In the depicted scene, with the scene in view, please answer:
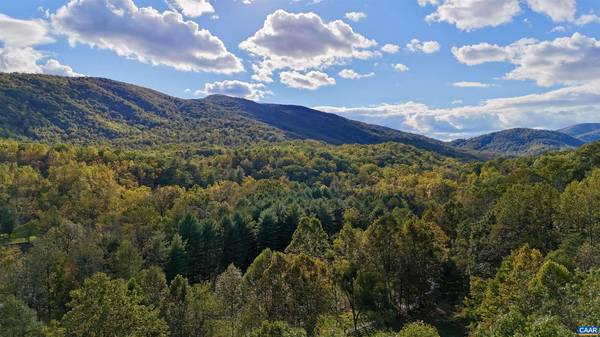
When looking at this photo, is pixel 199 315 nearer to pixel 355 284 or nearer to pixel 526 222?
pixel 355 284

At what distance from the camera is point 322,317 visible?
143 ft

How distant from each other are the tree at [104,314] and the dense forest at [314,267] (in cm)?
10

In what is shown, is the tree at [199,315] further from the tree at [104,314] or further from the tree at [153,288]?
the tree at [104,314]

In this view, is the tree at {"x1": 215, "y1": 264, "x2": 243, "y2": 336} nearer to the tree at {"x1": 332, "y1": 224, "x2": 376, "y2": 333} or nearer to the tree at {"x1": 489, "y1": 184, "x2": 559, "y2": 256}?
the tree at {"x1": 332, "y1": 224, "x2": 376, "y2": 333}

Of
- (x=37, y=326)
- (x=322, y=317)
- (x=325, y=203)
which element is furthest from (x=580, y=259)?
(x=325, y=203)

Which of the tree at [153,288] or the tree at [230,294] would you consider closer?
the tree at [153,288]

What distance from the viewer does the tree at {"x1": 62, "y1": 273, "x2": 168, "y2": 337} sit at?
3531cm

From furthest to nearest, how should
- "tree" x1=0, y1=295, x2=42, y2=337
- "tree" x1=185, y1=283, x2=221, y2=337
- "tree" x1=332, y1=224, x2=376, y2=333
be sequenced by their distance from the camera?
"tree" x1=332, y1=224, x2=376, y2=333 < "tree" x1=185, y1=283, x2=221, y2=337 < "tree" x1=0, y1=295, x2=42, y2=337

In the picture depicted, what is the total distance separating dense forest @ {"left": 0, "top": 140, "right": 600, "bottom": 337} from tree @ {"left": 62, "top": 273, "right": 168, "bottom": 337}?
103 millimetres

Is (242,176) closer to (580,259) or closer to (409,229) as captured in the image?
(409,229)

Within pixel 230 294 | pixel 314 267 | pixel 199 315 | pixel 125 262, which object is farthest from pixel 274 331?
pixel 125 262

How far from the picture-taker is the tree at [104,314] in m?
35.3

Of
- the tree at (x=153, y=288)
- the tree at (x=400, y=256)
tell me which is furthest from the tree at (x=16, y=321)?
the tree at (x=400, y=256)

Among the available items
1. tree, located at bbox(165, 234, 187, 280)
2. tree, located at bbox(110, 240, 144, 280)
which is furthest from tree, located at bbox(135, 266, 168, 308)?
tree, located at bbox(165, 234, 187, 280)
